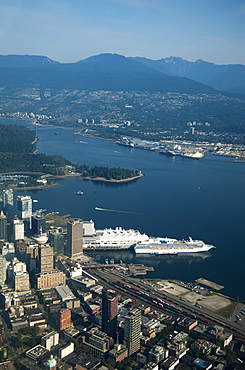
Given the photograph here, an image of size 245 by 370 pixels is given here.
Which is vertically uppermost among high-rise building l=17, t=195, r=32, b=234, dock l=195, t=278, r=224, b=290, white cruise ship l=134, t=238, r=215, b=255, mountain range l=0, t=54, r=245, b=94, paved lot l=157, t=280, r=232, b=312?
mountain range l=0, t=54, r=245, b=94

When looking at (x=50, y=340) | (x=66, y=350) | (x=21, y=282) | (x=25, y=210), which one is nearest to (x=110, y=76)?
(x=25, y=210)

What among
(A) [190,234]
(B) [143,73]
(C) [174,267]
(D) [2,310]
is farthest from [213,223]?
(B) [143,73]

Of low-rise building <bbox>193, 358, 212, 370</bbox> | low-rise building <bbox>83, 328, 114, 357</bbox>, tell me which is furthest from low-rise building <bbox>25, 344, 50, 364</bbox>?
low-rise building <bbox>193, 358, 212, 370</bbox>

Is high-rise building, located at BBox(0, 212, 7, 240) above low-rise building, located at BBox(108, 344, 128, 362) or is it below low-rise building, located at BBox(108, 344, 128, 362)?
above

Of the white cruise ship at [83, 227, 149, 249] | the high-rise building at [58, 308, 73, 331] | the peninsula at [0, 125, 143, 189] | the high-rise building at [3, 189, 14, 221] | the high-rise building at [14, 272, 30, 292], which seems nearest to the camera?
the high-rise building at [58, 308, 73, 331]

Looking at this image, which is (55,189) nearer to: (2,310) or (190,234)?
(190,234)

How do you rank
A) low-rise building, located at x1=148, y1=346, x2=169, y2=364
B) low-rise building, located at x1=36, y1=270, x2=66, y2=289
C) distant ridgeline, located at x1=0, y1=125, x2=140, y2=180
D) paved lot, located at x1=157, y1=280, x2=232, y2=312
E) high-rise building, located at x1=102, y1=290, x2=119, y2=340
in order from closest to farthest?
low-rise building, located at x1=148, y1=346, x2=169, y2=364 < high-rise building, located at x1=102, y1=290, x2=119, y2=340 < paved lot, located at x1=157, y1=280, x2=232, y2=312 < low-rise building, located at x1=36, y1=270, x2=66, y2=289 < distant ridgeline, located at x1=0, y1=125, x2=140, y2=180

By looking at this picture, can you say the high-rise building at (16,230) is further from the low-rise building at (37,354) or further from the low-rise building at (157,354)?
the low-rise building at (157,354)

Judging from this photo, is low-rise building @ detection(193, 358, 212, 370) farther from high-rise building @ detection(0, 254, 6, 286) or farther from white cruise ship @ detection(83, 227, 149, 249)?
white cruise ship @ detection(83, 227, 149, 249)
